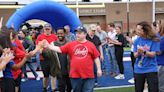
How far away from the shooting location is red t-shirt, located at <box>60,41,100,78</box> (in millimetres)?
7871

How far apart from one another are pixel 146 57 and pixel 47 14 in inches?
347

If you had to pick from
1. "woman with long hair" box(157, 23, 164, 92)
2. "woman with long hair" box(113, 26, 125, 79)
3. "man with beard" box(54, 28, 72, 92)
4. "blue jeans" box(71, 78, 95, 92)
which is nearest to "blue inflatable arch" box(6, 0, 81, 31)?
"woman with long hair" box(113, 26, 125, 79)

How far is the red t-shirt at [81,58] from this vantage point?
787 centimetres

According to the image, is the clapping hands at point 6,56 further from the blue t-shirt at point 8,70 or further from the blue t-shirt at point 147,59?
the blue t-shirt at point 147,59

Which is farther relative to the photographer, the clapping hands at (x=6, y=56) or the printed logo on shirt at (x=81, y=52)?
the printed logo on shirt at (x=81, y=52)

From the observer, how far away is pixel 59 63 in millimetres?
9977

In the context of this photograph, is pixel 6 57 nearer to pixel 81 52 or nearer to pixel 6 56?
pixel 6 56

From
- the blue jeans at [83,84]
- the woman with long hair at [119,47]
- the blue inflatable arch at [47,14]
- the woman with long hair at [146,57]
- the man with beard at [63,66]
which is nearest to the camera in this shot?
the woman with long hair at [146,57]

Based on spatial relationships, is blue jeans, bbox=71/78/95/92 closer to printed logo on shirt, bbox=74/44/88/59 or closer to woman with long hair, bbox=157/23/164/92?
printed logo on shirt, bbox=74/44/88/59

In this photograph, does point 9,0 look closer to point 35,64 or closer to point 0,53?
point 35,64

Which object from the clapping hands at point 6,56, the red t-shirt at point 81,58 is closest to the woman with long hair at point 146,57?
the red t-shirt at point 81,58

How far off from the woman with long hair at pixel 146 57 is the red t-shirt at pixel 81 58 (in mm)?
943

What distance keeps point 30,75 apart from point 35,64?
1.23 metres

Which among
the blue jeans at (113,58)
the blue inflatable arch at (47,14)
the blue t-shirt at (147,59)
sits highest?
the blue inflatable arch at (47,14)
